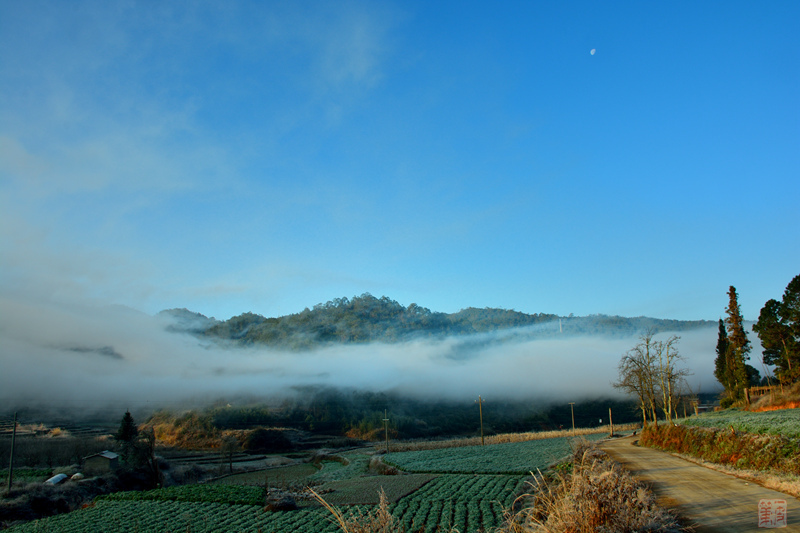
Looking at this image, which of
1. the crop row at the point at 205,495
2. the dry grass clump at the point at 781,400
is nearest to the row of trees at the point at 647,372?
the dry grass clump at the point at 781,400

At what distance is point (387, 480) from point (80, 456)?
40716mm

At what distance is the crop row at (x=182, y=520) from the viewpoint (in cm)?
1820

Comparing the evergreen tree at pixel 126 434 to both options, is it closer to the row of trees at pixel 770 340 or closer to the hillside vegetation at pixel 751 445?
the hillside vegetation at pixel 751 445

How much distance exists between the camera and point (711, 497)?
1357 centimetres

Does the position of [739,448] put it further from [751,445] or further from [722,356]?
[722,356]

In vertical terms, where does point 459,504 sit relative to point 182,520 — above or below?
above

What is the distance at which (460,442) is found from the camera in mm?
63094

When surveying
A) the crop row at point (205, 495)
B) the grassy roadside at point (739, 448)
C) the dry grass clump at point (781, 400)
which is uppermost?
the grassy roadside at point (739, 448)

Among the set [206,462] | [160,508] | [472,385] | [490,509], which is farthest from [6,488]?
[472,385]

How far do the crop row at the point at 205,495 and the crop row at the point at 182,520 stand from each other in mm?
884

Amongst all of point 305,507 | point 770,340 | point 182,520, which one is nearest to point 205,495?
point 182,520

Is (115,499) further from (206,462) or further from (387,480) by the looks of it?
(206,462)

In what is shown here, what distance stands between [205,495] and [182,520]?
5888 mm

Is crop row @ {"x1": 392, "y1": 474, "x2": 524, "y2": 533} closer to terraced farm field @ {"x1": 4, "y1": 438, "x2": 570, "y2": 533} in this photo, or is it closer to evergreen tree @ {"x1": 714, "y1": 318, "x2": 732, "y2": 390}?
terraced farm field @ {"x1": 4, "y1": 438, "x2": 570, "y2": 533}
